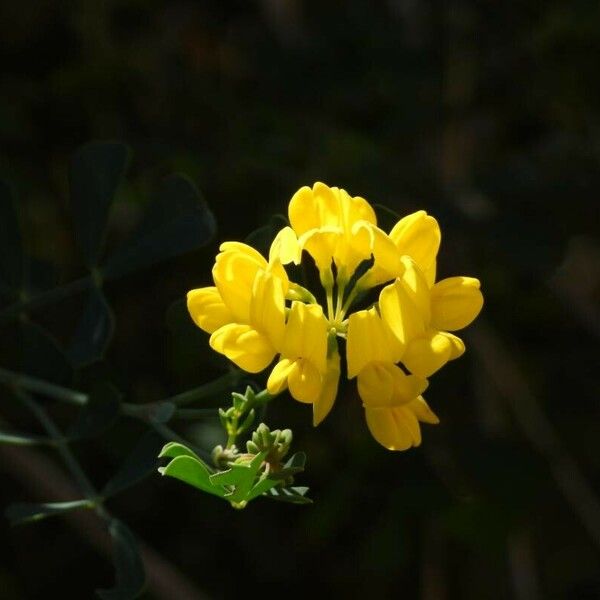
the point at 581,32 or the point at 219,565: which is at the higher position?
the point at 581,32

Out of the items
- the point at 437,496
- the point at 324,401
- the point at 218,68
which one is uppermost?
the point at 218,68

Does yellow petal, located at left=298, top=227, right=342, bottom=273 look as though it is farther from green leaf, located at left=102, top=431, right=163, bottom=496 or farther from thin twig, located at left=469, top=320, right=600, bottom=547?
thin twig, located at left=469, top=320, right=600, bottom=547

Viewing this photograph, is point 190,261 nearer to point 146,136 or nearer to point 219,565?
point 146,136

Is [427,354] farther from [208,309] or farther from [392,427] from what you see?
[208,309]

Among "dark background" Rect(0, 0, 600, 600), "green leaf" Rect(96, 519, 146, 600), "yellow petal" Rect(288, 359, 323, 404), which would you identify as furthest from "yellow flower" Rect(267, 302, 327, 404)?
"dark background" Rect(0, 0, 600, 600)

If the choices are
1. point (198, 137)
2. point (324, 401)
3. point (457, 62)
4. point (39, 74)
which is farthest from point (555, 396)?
point (324, 401)

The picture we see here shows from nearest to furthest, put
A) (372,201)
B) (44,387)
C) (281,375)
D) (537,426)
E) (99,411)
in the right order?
(281,375), (99,411), (44,387), (372,201), (537,426)

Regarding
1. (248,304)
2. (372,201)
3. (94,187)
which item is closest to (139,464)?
(248,304)
